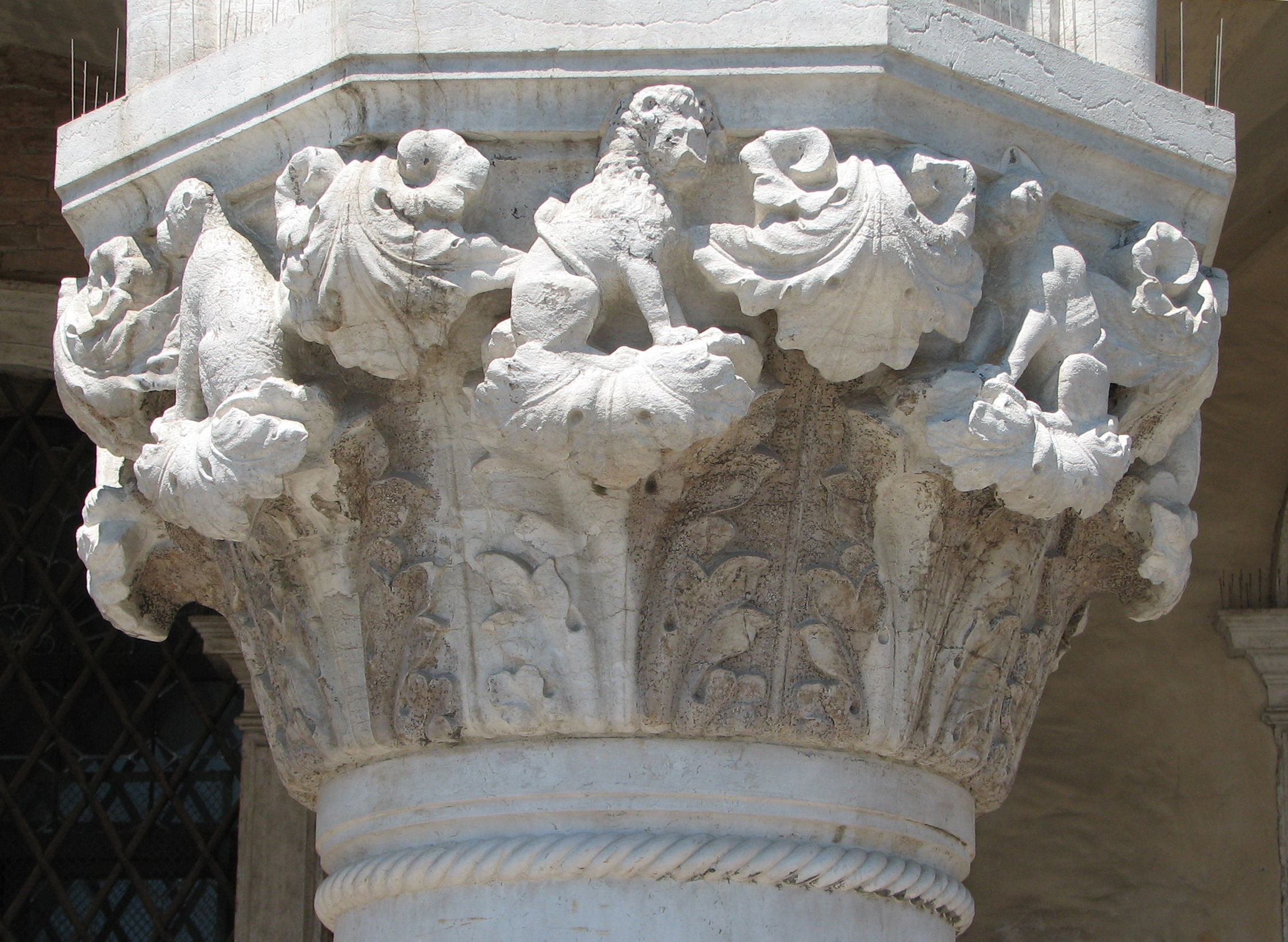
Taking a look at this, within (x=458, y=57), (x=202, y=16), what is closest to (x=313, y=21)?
(x=458, y=57)

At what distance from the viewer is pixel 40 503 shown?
4180 millimetres

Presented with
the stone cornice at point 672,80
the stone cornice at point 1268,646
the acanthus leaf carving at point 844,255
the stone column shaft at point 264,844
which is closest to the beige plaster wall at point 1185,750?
the stone cornice at point 1268,646

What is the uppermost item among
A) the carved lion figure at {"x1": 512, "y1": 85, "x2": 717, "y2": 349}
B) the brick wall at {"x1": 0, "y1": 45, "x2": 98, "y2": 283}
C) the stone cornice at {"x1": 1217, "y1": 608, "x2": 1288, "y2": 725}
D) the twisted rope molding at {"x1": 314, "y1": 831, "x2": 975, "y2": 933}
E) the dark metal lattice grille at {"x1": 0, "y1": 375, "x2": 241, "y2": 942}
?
the carved lion figure at {"x1": 512, "y1": 85, "x2": 717, "y2": 349}

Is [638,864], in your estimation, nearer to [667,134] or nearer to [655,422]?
[655,422]

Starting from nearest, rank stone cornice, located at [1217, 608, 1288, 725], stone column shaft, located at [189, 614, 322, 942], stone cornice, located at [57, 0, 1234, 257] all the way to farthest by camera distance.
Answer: stone cornice, located at [57, 0, 1234, 257]
stone column shaft, located at [189, 614, 322, 942]
stone cornice, located at [1217, 608, 1288, 725]

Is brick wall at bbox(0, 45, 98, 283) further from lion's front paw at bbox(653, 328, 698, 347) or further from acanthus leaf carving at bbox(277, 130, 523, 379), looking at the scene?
lion's front paw at bbox(653, 328, 698, 347)

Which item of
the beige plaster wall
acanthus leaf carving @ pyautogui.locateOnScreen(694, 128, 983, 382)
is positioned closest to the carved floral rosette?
acanthus leaf carving @ pyautogui.locateOnScreen(694, 128, 983, 382)

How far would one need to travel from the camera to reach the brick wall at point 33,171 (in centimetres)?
409

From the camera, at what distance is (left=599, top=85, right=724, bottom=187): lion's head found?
1.87 metres

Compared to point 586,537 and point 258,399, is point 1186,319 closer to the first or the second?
point 586,537

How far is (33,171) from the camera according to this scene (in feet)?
13.6

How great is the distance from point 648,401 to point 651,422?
0.02 meters

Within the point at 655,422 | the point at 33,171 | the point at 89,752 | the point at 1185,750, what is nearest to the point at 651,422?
the point at 655,422

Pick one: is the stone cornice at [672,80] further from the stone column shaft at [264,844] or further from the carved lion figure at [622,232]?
the stone column shaft at [264,844]
